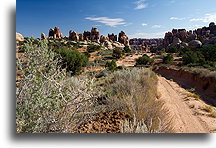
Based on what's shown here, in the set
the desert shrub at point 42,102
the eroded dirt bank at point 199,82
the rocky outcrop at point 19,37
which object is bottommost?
the eroded dirt bank at point 199,82

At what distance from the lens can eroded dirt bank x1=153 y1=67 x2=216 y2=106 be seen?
23.2 feet

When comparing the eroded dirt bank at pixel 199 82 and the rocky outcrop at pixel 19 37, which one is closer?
the rocky outcrop at pixel 19 37

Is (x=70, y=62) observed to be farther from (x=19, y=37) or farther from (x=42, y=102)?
(x=42, y=102)

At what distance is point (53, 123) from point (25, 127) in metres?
0.39

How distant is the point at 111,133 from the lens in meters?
2.14

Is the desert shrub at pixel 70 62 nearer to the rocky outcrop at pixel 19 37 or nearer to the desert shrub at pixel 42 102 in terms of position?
the rocky outcrop at pixel 19 37

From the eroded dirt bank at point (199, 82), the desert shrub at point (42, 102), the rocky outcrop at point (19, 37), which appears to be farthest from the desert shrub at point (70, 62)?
the eroded dirt bank at point (199, 82)

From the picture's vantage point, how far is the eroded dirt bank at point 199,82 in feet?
23.2

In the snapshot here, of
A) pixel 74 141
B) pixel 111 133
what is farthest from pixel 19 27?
pixel 111 133

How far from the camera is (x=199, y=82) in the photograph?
369 inches

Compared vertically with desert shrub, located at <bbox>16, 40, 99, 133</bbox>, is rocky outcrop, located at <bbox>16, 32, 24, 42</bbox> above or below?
above

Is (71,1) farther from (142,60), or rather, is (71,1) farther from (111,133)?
(142,60)

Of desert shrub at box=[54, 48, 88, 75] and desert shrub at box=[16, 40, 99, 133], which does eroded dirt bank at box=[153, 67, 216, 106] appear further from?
desert shrub at box=[54, 48, 88, 75]

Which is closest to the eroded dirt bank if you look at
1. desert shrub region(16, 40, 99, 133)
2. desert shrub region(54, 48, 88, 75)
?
desert shrub region(16, 40, 99, 133)
